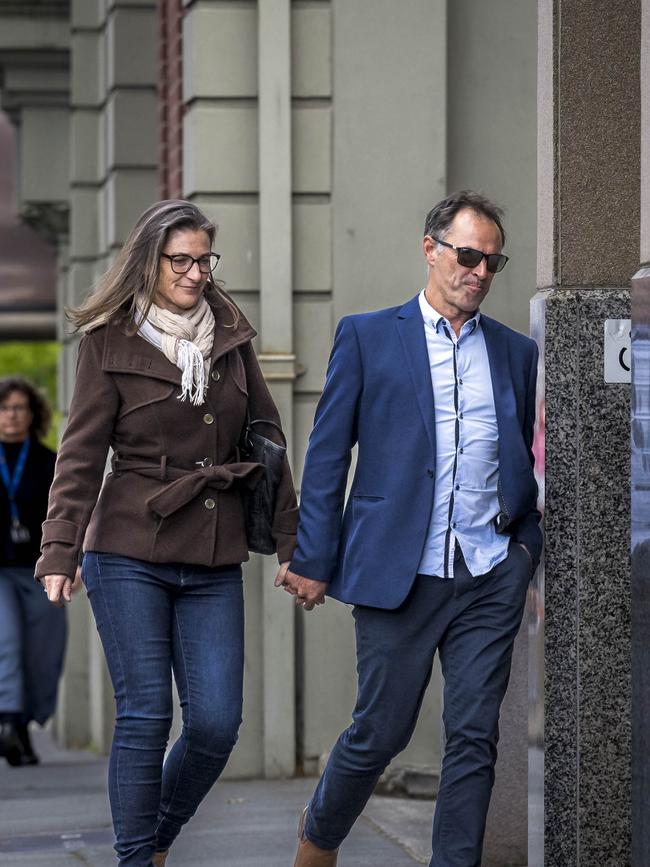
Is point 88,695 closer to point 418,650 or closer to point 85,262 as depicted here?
point 85,262

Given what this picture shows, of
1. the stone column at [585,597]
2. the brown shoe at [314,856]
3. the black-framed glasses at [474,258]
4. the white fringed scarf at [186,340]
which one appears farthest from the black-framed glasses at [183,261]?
the brown shoe at [314,856]

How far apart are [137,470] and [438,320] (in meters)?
0.87

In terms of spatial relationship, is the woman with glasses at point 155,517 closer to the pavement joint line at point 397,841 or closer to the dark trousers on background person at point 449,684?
the dark trousers on background person at point 449,684

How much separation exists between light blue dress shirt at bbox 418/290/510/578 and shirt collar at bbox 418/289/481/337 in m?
0.06

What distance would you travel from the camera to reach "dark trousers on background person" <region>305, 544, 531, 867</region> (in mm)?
4539

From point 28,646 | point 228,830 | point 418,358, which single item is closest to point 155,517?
point 418,358

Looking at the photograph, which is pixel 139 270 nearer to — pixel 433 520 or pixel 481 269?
pixel 481 269

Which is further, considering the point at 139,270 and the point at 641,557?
the point at 139,270

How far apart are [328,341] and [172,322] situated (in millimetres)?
2794

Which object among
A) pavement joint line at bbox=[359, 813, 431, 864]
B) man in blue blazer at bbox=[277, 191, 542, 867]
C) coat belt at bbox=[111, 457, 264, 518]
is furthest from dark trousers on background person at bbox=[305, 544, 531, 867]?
pavement joint line at bbox=[359, 813, 431, 864]

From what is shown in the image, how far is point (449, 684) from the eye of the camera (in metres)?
4.62

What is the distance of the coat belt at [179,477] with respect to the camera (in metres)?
4.66

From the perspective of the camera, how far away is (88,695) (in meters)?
13.5

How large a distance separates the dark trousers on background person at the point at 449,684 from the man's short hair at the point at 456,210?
2.74 feet
